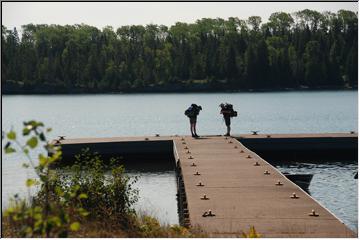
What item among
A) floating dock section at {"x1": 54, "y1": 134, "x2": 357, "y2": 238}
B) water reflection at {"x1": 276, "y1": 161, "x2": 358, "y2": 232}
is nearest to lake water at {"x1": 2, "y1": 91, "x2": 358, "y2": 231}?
water reflection at {"x1": 276, "y1": 161, "x2": 358, "y2": 232}

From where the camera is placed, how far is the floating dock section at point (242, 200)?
1258cm

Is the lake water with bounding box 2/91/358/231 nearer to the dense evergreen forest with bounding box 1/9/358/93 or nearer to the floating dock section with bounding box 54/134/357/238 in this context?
the floating dock section with bounding box 54/134/357/238

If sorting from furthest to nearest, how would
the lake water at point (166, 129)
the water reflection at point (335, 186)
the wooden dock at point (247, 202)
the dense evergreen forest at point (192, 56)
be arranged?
the dense evergreen forest at point (192, 56) → the lake water at point (166, 129) → the water reflection at point (335, 186) → the wooden dock at point (247, 202)

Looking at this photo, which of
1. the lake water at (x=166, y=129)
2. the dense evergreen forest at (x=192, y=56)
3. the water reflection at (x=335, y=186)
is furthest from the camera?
the dense evergreen forest at (x=192, y=56)

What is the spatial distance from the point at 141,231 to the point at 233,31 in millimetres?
147297

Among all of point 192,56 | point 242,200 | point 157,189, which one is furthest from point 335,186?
point 192,56

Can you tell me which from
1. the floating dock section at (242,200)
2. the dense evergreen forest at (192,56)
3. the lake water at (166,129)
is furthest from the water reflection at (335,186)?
the dense evergreen forest at (192,56)

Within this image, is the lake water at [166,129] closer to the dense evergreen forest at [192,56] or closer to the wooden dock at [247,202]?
the wooden dock at [247,202]

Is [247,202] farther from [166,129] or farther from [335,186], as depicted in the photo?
[166,129]

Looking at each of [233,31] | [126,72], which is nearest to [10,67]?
[126,72]

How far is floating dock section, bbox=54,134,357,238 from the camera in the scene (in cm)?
1258

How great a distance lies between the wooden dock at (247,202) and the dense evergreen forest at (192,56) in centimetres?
12106

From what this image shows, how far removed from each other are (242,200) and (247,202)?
299mm

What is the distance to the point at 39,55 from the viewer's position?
523 feet
